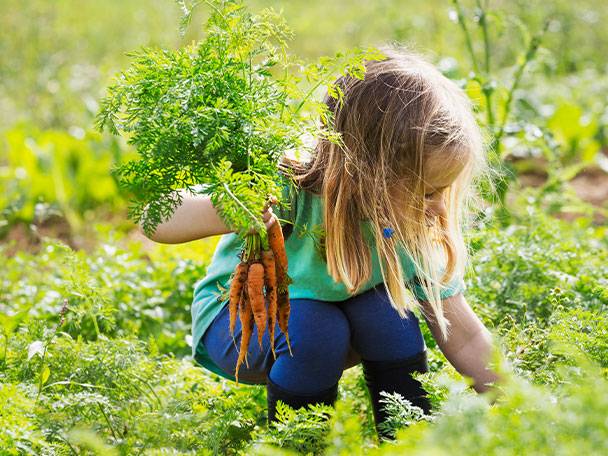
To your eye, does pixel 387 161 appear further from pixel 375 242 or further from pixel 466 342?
pixel 466 342

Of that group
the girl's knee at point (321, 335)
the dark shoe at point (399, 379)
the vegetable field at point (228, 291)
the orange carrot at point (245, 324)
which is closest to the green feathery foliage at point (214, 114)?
the vegetable field at point (228, 291)

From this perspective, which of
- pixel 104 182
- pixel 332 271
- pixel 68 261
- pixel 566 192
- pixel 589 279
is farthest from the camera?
pixel 104 182

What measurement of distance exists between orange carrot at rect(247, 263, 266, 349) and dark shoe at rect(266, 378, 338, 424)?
235mm

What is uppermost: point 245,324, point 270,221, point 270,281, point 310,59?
point 310,59

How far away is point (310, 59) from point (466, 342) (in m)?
3.95

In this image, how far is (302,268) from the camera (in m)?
2.14

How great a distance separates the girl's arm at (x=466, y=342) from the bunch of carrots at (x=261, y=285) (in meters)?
0.48

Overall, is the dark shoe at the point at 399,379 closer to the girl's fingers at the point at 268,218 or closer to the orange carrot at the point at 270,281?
the orange carrot at the point at 270,281

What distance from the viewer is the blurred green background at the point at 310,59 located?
3646 millimetres

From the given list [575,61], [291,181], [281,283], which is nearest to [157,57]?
[291,181]

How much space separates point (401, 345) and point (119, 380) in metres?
0.73

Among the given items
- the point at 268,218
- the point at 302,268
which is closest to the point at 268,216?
the point at 268,218

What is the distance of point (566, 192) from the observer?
3.74 m

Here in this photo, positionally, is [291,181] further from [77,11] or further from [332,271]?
[77,11]
